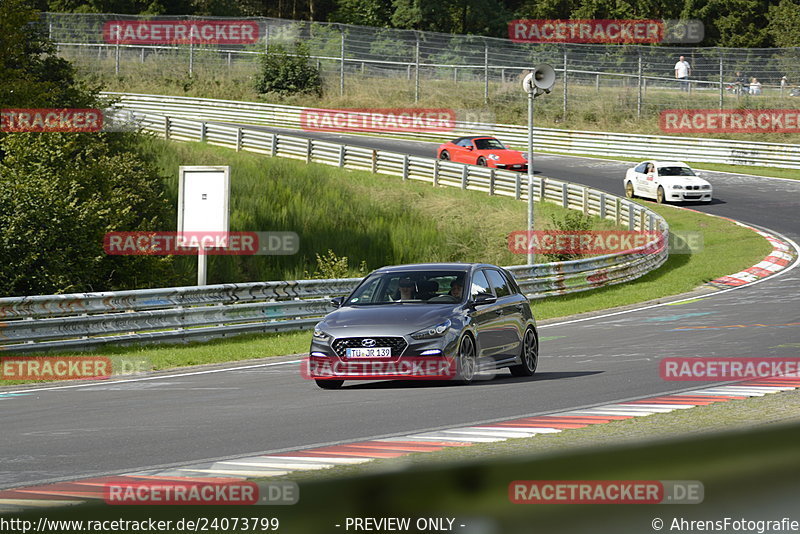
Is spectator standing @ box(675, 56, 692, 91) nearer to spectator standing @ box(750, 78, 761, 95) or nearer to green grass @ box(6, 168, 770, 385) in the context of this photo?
spectator standing @ box(750, 78, 761, 95)

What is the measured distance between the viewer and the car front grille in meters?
12.4

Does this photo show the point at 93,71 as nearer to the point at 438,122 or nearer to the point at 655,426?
the point at 438,122

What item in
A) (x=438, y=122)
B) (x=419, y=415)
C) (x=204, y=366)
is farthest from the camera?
(x=438, y=122)

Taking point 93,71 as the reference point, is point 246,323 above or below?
below

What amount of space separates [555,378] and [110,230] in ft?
54.1

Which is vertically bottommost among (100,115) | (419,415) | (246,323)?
(246,323)

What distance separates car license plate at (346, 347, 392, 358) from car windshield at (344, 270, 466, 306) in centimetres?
112

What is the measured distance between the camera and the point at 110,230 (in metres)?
27.2

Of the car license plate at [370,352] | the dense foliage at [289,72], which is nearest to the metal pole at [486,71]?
the dense foliage at [289,72]

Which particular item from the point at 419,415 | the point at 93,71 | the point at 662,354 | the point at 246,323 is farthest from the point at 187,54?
the point at 419,415

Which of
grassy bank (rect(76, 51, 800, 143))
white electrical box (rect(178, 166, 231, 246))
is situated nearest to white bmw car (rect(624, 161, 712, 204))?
grassy bank (rect(76, 51, 800, 143))

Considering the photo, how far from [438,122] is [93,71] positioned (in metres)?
23.0

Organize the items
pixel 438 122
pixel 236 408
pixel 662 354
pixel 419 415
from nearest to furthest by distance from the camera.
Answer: pixel 419 415 < pixel 236 408 < pixel 662 354 < pixel 438 122

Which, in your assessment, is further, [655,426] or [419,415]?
[419,415]
